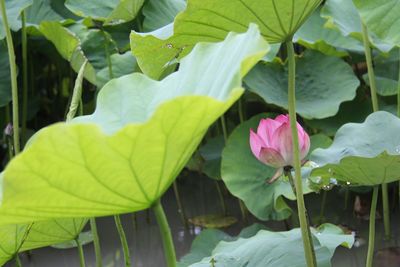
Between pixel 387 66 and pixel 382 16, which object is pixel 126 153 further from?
pixel 387 66

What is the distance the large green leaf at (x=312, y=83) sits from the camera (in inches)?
86.5

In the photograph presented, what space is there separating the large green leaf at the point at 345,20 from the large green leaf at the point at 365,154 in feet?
2.67

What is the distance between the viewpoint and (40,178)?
30.8 inches

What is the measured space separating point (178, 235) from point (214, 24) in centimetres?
111

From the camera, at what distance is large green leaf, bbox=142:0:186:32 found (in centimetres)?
234

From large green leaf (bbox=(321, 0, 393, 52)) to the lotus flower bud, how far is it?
910 millimetres

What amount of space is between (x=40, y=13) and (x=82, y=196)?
1.93 m

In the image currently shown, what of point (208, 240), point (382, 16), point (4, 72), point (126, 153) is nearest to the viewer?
point (126, 153)

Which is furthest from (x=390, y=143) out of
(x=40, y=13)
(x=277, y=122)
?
(x=40, y=13)

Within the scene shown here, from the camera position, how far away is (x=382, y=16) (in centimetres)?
166

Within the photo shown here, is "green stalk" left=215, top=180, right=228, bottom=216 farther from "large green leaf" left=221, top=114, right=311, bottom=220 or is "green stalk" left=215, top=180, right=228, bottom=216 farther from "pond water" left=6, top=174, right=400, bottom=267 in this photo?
"large green leaf" left=221, top=114, right=311, bottom=220

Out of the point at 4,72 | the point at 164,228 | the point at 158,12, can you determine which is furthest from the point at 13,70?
the point at 164,228

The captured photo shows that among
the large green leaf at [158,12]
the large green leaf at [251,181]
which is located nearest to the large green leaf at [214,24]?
the large green leaf at [251,181]

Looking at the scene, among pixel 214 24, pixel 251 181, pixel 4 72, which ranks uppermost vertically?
pixel 214 24
